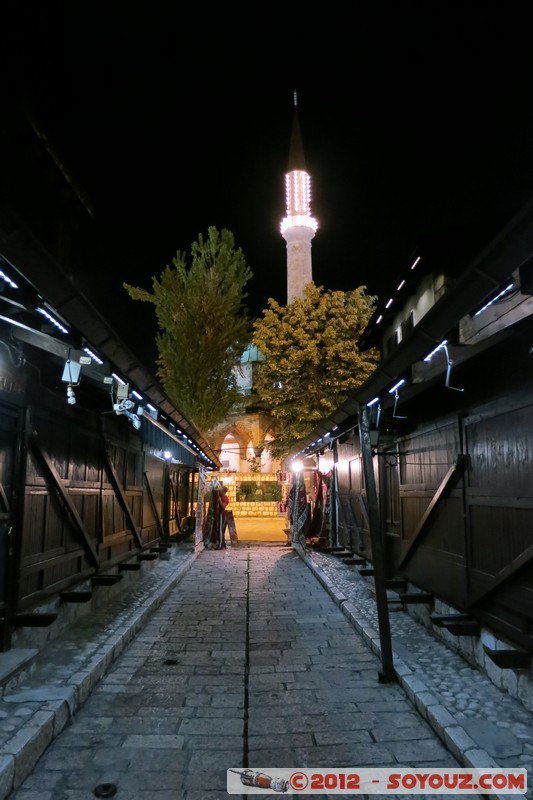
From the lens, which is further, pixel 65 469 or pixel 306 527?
pixel 306 527

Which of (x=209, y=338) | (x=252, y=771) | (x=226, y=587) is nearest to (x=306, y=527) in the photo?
(x=226, y=587)

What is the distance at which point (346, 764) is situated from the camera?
4.14m

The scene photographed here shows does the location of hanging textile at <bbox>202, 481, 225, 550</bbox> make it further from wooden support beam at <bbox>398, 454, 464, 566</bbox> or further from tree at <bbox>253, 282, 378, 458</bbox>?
wooden support beam at <bbox>398, 454, 464, 566</bbox>

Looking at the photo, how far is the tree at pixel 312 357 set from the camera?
25.8 metres

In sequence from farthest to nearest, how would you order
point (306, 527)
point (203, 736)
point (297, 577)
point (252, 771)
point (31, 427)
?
point (306, 527) < point (297, 577) < point (31, 427) < point (203, 736) < point (252, 771)

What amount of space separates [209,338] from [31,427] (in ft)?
92.1

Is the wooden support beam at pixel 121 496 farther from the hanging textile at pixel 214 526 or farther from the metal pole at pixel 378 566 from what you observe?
the hanging textile at pixel 214 526

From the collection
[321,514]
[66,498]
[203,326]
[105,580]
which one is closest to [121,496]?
[105,580]

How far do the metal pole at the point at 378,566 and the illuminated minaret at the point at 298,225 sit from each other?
37.4 meters

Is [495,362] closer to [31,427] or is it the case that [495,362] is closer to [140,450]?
[31,427]

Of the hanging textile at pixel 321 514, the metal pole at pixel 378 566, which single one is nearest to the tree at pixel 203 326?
the hanging textile at pixel 321 514

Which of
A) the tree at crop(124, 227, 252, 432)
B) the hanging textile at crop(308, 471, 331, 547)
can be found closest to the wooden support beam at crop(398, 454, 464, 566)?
the hanging textile at crop(308, 471, 331, 547)

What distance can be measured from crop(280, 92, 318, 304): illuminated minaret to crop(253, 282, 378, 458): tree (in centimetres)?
1585

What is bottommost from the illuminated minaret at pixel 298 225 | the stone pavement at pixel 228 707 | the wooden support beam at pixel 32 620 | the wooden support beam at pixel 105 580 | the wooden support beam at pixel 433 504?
the stone pavement at pixel 228 707
